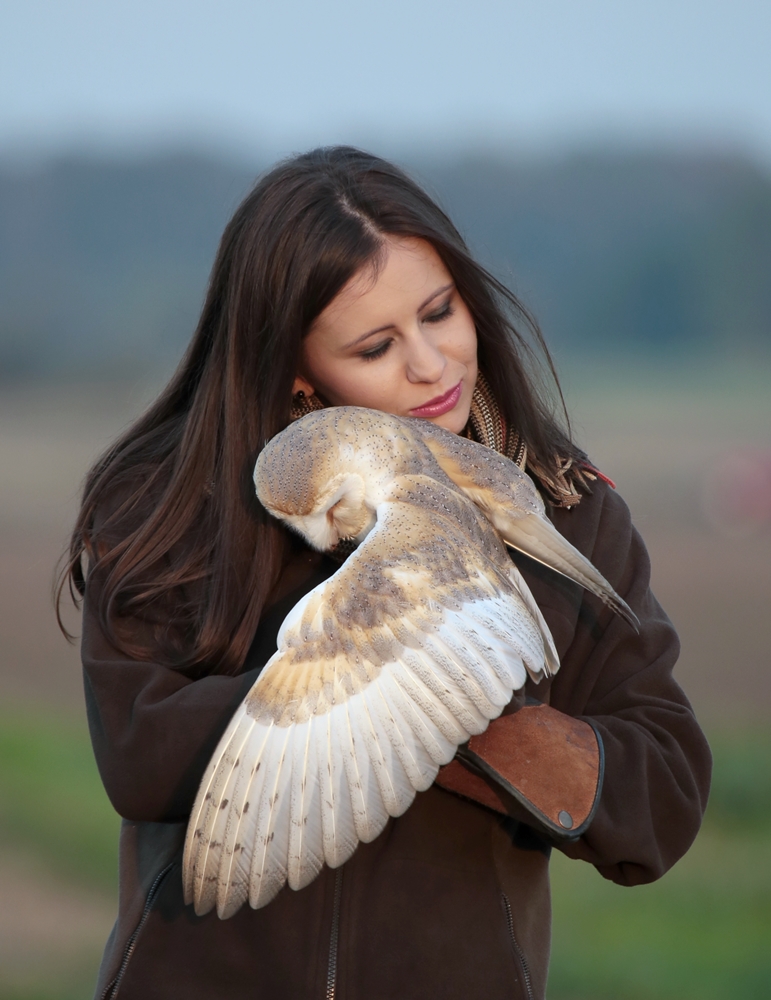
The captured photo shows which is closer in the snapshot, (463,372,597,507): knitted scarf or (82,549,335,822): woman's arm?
(82,549,335,822): woman's arm

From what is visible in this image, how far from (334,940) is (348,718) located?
406 mm

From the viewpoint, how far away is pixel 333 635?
5.50 feet

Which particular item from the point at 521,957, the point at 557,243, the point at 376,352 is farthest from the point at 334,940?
the point at 557,243

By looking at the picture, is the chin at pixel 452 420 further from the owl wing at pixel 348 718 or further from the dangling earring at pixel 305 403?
the owl wing at pixel 348 718

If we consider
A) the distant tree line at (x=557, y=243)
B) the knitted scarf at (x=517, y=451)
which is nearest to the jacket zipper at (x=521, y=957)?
the knitted scarf at (x=517, y=451)

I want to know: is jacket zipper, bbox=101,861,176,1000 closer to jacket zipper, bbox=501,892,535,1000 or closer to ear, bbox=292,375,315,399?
jacket zipper, bbox=501,892,535,1000

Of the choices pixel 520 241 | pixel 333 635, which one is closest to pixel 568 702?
pixel 333 635

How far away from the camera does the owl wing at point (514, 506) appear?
1.99 meters

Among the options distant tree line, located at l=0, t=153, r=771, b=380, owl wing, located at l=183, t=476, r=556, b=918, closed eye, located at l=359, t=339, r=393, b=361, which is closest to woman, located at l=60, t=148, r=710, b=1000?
closed eye, located at l=359, t=339, r=393, b=361

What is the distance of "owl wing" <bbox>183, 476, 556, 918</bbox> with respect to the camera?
1574 mm

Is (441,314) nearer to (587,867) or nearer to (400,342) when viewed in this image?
(400,342)

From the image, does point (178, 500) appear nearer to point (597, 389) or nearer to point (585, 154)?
point (597, 389)

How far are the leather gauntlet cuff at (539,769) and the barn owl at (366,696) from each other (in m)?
0.10

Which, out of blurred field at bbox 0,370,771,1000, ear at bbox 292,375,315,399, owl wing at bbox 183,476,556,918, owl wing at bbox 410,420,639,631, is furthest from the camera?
blurred field at bbox 0,370,771,1000
